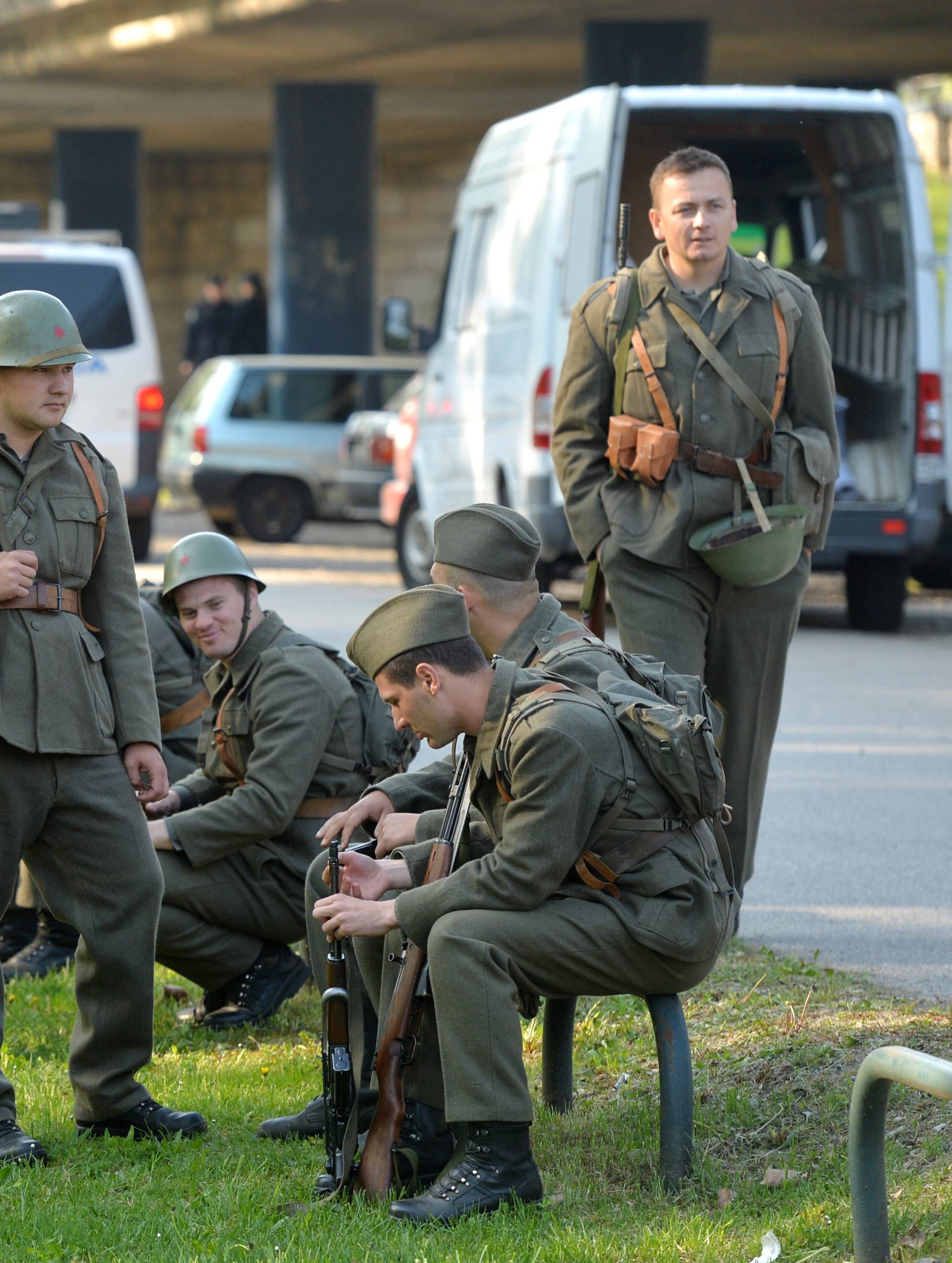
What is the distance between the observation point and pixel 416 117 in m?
28.2

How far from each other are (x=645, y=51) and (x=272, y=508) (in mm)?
5648

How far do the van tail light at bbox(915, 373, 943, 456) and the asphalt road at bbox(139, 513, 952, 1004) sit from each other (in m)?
1.24

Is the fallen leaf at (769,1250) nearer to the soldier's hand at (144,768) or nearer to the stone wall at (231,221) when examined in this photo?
the soldier's hand at (144,768)

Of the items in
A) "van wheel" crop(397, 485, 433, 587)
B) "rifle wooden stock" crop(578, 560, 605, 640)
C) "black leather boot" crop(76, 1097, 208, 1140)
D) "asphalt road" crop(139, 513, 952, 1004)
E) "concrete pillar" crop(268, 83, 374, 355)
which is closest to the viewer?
"black leather boot" crop(76, 1097, 208, 1140)

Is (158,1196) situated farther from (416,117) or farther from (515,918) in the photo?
Result: (416,117)

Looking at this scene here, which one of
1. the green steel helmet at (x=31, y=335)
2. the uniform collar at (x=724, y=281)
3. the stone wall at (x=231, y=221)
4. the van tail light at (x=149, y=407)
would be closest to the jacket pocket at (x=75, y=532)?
the green steel helmet at (x=31, y=335)

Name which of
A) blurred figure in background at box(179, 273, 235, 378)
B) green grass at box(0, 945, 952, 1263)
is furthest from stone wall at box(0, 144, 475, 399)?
green grass at box(0, 945, 952, 1263)

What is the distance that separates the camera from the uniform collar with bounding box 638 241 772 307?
18.1 feet

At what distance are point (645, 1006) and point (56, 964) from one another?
1886 millimetres

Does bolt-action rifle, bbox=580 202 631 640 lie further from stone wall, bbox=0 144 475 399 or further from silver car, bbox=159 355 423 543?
stone wall, bbox=0 144 475 399

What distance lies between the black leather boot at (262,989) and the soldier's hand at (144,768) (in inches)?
48.3

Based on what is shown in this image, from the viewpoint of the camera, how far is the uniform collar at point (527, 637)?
4.44m

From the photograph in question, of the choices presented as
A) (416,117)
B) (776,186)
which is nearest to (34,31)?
(416,117)

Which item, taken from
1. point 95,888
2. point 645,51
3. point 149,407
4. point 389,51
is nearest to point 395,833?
point 95,888
